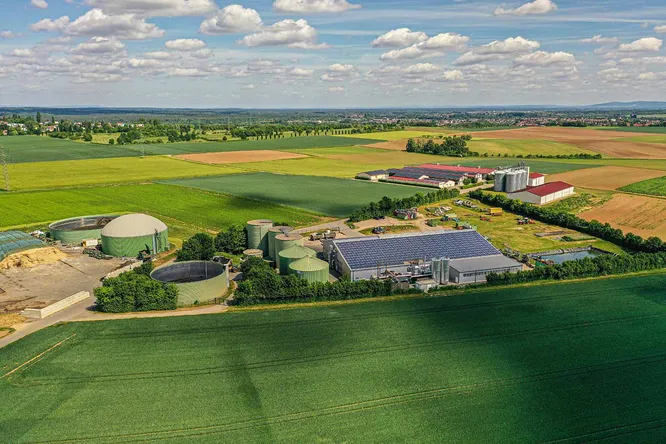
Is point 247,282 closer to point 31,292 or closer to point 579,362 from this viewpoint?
point 31,292

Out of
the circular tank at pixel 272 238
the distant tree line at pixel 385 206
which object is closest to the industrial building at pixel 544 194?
the distant tree line at pixel 385 206

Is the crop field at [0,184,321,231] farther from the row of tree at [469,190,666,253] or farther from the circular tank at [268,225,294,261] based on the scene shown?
the row of tree at [469,190,666,253]

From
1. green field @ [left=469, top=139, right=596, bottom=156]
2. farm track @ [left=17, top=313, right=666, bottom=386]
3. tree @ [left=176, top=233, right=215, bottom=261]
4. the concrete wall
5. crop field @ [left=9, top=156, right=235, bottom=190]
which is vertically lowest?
farm track @ [left=17, top=313, right=666, bottom=386]

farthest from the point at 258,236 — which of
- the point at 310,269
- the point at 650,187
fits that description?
the point at 650,187

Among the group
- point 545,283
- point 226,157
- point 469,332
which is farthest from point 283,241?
point 226,157

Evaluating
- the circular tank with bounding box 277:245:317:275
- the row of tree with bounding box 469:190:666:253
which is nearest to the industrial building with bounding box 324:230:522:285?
the circular tank with bounding box 277:245:317:275

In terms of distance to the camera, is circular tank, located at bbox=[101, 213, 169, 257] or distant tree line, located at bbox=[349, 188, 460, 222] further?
distant tree line, located at bbox=[349, 188, 460, 222]
